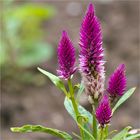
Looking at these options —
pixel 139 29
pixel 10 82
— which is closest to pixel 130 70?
pixel 139 29

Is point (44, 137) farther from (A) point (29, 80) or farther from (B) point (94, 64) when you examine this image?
(B) point (94, 64)

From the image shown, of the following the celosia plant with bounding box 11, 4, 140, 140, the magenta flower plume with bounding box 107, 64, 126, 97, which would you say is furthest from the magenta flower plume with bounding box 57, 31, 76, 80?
the magenta flower plume with bounding box 107, 64, 126, 97

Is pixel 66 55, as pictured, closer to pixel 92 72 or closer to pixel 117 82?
pixel 92 72

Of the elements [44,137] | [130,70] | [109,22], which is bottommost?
[44,137]

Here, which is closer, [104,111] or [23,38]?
[104,111]

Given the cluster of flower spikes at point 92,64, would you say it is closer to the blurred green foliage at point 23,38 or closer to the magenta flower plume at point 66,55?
the magenta flower plume at point 66,55

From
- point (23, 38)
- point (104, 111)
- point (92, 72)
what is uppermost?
point (92, 72)

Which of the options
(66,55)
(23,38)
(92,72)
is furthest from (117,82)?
(23,38)
